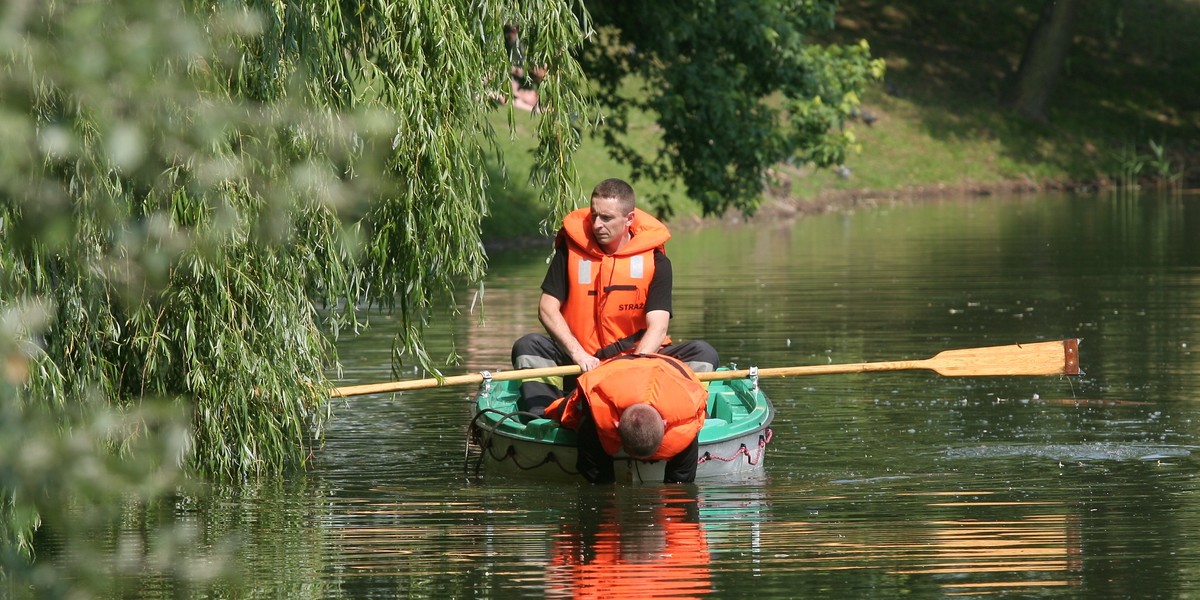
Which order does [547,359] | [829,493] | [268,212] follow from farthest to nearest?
[547,359]
[829,493]
[268,212]

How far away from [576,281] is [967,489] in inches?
102

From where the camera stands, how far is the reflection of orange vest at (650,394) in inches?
356

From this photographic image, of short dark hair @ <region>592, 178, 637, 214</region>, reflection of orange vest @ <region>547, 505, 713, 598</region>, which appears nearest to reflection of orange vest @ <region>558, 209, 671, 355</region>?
short dark hair @ <region>592, 178, 637, 214</region>

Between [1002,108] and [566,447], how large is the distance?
3656 centimetres

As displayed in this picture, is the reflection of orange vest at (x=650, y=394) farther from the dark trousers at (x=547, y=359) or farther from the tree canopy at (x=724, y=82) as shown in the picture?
the tree canopy at (x=724, y=82)

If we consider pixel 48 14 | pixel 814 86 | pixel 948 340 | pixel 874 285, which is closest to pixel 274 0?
pixel 48 14

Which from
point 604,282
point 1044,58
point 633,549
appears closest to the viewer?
point 633,549

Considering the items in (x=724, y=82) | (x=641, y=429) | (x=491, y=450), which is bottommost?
(x=491, y=450)

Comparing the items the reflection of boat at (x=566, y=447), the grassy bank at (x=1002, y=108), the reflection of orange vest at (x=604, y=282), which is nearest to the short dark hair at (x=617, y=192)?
the reflection of orange vest at (x=604, y=282)

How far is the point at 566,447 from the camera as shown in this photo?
958 centimetres

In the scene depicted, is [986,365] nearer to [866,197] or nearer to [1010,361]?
[1010,361]

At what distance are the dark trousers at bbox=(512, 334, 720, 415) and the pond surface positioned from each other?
0.62m

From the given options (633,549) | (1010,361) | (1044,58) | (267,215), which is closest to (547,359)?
(633,549)

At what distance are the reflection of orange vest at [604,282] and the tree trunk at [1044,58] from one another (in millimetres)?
35088
